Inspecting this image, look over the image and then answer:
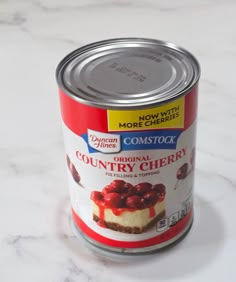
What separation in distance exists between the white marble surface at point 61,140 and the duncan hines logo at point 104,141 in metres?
0.19

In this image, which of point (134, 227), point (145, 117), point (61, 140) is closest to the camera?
point (145, 117)

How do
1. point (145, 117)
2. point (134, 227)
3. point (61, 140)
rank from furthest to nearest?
point (61, 140)
point (134, 227)
point (145, 117)

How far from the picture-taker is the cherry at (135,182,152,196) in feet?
2.75

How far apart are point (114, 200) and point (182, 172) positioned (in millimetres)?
96

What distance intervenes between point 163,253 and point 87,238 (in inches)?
4.3

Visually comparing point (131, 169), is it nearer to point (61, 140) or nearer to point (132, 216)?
point (132, 216)

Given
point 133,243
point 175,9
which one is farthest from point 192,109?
point 175,9

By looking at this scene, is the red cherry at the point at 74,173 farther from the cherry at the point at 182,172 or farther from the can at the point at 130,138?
the cherry at the point at 182,172

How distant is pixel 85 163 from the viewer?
2.76ft

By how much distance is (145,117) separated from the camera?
78cm

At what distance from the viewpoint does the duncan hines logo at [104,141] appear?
798mm

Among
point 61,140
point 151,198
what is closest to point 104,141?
point 151,198

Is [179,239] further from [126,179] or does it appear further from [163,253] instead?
[126,179]

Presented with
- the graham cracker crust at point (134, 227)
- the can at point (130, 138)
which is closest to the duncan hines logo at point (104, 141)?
the can at point (130, 138)
